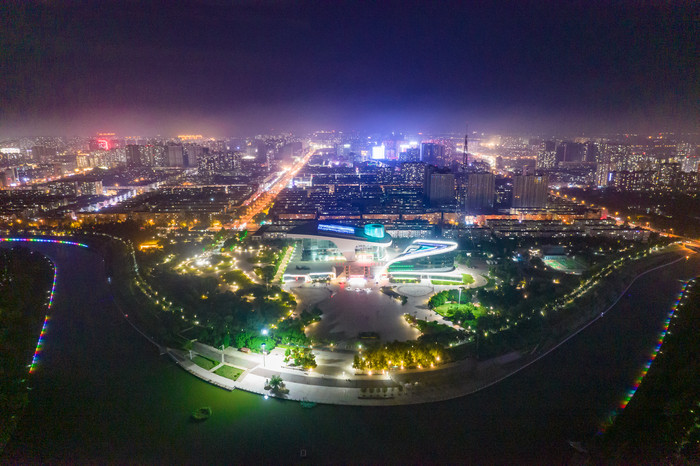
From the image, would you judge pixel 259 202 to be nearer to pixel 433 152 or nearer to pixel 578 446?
pixel 433 152

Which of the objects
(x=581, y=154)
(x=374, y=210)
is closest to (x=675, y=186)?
(x=581, y=154)

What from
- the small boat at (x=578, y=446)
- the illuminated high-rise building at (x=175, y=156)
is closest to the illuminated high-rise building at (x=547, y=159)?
the illuminated high-rise building at (x=175, y=156)

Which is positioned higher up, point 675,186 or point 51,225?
point 675,186

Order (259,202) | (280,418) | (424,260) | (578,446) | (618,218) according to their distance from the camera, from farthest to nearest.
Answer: (259,202)
(618,218)
(424,260)
(280,418)
(578,446)

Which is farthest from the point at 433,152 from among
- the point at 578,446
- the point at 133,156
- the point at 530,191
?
the point at 578,446

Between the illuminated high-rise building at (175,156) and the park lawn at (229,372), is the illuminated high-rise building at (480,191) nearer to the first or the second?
the park lawn at (229,372)

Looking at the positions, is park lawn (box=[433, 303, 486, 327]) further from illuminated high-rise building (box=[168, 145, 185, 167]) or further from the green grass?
illuminated high-rise building (box=[168, 145, 185, 167])

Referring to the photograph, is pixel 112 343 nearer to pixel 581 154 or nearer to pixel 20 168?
pixel 20 168
